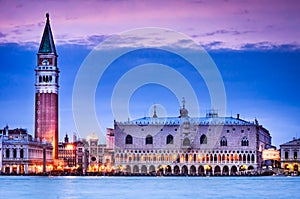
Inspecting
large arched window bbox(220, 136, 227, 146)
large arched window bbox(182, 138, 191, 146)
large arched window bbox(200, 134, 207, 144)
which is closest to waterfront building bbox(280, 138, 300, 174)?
large arched window bbox(220, 136, 227, 146)

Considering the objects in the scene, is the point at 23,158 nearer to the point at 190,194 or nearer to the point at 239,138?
the point at 239,138

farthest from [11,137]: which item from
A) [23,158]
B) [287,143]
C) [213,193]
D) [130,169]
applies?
[213,193]

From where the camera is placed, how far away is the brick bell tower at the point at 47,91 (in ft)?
550

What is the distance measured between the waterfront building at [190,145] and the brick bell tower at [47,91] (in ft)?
55.8

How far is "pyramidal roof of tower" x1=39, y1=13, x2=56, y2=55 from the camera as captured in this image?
173 m

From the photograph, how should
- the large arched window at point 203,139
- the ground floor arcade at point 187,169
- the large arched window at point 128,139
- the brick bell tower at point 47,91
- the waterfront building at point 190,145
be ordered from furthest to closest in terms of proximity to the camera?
the brick bell tower at point 47,91 → the large arched window at point 128,139 → the ground floor arcade at point 187,169 → the large arched window at point 203,139 → the waterfront building at point 190,145

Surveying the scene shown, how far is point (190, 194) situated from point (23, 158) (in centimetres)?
8217

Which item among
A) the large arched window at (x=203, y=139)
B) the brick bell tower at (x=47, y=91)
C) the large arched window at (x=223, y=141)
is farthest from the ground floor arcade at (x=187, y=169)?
the brick bell tower at (x=47, y=91)

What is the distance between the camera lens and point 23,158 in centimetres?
15850

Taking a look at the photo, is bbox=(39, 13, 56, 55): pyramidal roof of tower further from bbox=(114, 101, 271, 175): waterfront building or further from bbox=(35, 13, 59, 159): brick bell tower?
bbox=(114, 101, 271, 175): waterfront building

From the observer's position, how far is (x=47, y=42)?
571ft

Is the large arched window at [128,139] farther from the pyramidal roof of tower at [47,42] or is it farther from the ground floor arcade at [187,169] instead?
the pyramidal roof of tower at [47,42]

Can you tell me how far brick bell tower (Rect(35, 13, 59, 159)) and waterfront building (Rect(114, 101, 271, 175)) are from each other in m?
17.0

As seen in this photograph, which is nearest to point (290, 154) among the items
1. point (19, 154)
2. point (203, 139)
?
point (203, 139)
